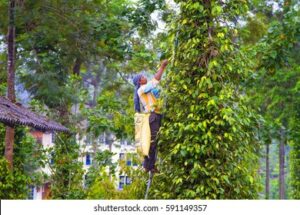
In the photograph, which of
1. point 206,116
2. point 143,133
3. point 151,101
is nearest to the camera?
point 206,116

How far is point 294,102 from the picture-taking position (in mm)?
17094

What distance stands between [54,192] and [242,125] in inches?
352

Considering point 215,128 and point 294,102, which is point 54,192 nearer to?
point 294,102

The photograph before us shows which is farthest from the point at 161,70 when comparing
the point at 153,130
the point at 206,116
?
the point at 206,116

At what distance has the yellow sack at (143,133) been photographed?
764 cm

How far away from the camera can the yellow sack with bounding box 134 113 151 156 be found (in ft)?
25.1

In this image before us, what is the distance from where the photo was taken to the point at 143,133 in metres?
7.64

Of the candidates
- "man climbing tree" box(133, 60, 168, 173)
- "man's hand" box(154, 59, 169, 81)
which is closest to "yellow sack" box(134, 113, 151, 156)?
"man climbing tree" box(133, 60, 168, 173)

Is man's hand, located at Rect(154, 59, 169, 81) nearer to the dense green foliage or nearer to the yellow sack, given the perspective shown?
the dense green foliage

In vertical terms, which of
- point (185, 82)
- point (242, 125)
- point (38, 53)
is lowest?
point (242, 125)

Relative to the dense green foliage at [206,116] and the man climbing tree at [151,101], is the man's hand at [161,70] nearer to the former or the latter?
the man climbing tree at [151,101]

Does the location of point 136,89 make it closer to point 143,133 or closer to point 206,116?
point 143,133

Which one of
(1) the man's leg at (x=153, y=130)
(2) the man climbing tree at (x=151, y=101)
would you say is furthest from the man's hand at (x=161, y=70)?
(1) the man's leg at (x=153, y=130)
